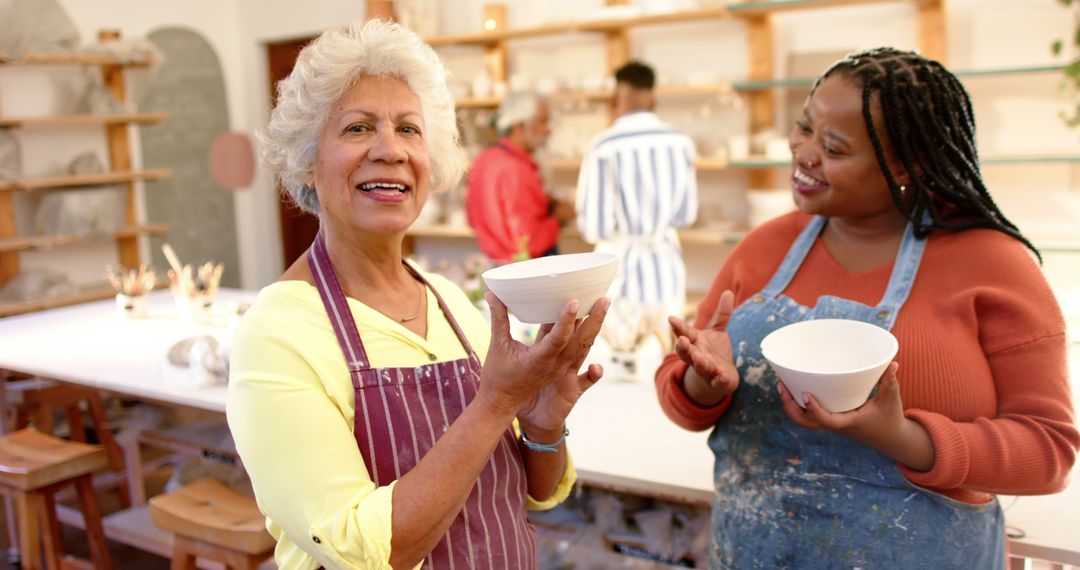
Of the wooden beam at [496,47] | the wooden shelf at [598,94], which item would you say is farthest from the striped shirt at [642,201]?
the wooden beam at [496,47]

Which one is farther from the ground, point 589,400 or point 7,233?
point 7,233

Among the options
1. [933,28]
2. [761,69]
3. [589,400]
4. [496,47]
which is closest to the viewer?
[589,400]

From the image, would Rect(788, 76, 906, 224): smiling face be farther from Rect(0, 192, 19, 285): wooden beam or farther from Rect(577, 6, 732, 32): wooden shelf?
Rect(0, 192, 19, 285): wooden beam

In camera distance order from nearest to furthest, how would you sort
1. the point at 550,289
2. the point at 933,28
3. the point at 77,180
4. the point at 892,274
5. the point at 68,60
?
the point at 550,289, the point at 892,274, the point at 933,28, the point at 68,60, the point at 77,180

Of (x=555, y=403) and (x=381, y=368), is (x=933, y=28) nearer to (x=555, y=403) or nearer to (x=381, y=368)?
(x=555, y=403)

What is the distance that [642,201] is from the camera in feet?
14.3

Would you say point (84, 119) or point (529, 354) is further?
point (84, 119)

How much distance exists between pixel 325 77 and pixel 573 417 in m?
1.36

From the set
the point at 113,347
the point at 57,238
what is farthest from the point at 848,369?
the point at 57,238

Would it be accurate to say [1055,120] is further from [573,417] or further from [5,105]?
[5,105]

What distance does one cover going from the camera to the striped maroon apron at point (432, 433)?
1.20 metres

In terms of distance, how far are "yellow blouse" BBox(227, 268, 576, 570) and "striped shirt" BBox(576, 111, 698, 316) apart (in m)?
3.15

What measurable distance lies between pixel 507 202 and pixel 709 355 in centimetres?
335

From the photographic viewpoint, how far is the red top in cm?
464
